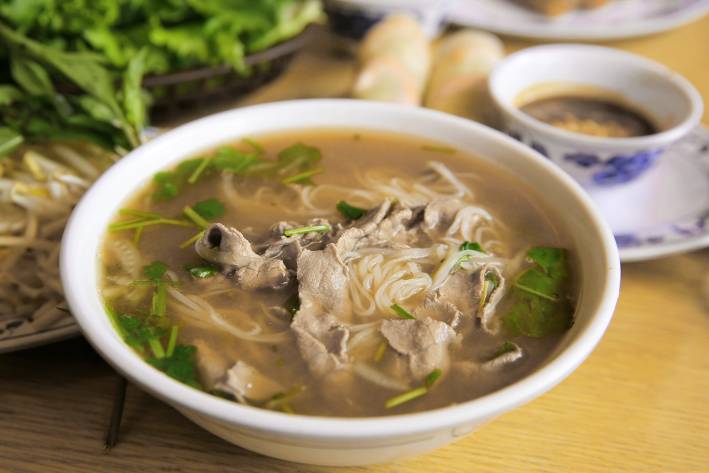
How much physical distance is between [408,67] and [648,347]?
1733 mm

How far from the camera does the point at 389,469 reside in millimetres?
1776

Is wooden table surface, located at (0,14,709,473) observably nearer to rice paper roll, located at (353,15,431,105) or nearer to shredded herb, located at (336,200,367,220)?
shredded herb, located at (336,200,367,220)

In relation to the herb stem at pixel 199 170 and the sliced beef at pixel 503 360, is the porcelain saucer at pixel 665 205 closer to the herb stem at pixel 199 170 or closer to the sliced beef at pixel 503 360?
the sliced beef at pixel 503 360

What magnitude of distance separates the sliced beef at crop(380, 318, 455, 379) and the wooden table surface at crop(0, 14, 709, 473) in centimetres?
38

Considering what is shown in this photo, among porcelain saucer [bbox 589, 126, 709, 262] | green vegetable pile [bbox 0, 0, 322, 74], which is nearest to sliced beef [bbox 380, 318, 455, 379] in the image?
porcelain saucer [bbox 589, 126, 709, 262]

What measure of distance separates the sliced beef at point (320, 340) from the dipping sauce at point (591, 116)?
165cm

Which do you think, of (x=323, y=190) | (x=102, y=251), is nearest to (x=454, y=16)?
(x=323, y=190)

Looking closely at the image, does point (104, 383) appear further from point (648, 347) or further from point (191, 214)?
point (648, 347)

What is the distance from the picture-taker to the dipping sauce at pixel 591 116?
2.85 meters

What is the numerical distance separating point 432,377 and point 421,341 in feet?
0.28

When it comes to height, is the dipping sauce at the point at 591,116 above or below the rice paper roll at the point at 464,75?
above

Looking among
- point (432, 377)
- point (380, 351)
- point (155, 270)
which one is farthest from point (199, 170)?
point (432, 377)

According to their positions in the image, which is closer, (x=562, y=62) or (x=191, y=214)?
(x=191, y=214)

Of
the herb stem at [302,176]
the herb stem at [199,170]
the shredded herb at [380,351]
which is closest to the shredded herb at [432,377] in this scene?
the shredded herb at [380,351]
